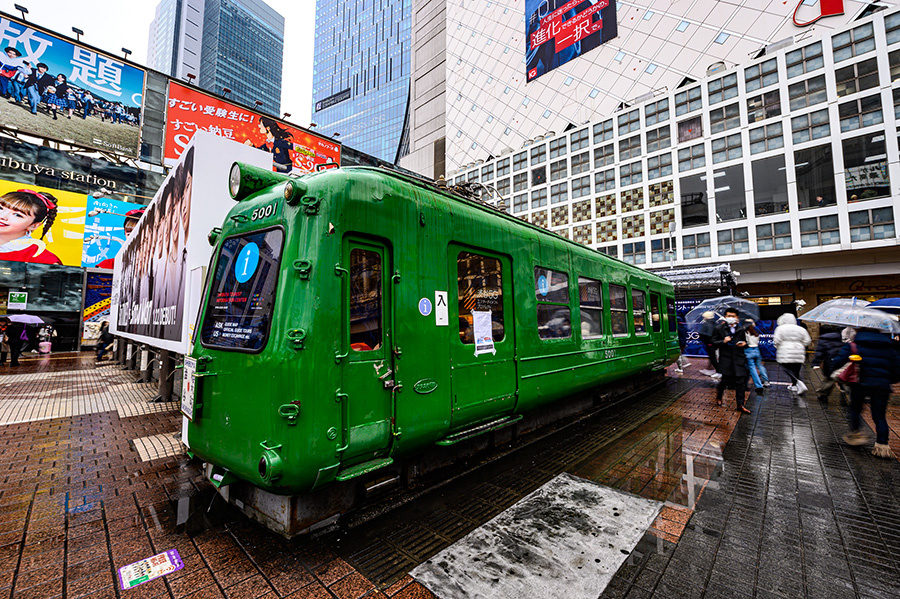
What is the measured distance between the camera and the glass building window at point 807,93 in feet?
72.8

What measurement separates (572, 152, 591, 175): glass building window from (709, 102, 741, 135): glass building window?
28.5ft

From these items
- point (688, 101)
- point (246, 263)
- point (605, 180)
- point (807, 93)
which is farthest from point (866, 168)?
point (246, 263)

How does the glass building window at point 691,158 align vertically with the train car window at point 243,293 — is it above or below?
above

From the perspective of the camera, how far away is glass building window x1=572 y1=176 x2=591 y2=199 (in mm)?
31922

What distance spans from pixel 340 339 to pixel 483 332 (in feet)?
5.87

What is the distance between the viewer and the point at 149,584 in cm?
229

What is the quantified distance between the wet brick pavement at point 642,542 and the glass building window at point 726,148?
86.5ft

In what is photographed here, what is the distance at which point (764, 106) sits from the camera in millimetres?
23953

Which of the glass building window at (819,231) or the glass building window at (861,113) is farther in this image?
the glass building window at (819,231)

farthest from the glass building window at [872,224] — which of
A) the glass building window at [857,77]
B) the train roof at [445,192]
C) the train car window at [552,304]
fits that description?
the train car window at [552,304]

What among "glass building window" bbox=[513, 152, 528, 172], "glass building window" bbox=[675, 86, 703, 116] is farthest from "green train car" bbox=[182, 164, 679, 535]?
"glass building window" bbox=[513, 152, 528, 172]

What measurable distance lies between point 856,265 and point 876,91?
9595mm

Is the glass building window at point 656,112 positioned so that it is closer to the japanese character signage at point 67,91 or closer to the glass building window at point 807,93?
the glass building window at point 807,93

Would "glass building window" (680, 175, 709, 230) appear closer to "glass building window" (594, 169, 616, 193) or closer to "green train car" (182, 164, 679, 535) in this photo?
"glass building window" (594, 169, 616, 193)
